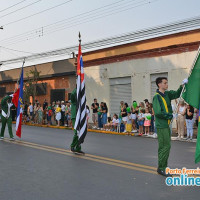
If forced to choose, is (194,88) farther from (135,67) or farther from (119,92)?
(119,92)

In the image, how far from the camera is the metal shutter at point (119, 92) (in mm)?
22609

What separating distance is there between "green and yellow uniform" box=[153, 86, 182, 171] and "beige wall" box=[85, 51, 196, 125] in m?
13.0

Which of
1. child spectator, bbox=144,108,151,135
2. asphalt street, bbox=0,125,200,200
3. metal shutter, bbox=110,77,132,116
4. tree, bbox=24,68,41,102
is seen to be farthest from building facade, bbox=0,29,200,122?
asphalt street, bbox=0,125,200,200

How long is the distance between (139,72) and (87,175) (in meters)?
15.8

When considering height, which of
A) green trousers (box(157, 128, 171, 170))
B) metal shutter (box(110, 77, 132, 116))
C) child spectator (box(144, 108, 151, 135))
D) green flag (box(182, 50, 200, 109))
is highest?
metal shutter (box(110, 77, 132, 116))

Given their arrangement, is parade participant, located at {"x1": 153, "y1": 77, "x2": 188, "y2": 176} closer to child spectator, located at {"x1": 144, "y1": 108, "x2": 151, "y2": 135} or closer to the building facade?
child spectator, located at {"x1": 144, "y1": 108, "x2": 151, "y2": 135}

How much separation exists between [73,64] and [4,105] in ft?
50.3

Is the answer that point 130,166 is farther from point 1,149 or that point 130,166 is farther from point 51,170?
point 1,149

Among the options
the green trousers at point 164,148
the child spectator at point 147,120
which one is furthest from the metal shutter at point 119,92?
the green trousers at point 164,148

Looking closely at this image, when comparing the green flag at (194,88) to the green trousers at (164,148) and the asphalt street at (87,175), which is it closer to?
the green trousers at (164,148)

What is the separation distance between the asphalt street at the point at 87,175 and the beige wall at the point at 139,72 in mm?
10334

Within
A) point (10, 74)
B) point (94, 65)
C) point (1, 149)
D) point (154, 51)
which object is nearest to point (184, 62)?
point (154, 51)

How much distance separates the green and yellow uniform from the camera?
639cm

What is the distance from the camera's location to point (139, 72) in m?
21.7
